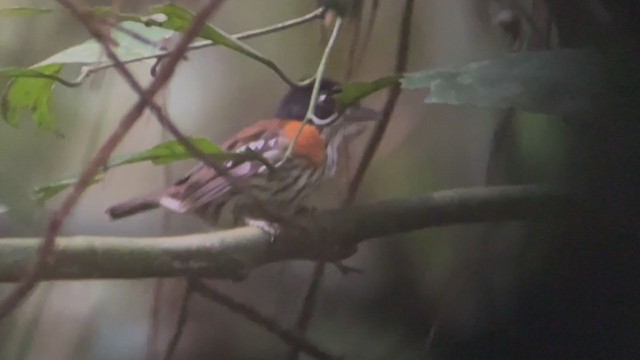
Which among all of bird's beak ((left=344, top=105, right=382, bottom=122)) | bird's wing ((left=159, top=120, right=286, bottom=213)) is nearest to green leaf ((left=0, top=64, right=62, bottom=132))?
bird's wing ((left=159, top=120, right=286, bottom=213))

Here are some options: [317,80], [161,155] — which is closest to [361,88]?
[317,80]

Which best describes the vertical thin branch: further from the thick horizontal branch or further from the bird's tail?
the bird's tail

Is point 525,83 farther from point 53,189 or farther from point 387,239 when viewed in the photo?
point 53,189

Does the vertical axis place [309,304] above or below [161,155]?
below

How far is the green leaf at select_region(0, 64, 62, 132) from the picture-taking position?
24.5 inches

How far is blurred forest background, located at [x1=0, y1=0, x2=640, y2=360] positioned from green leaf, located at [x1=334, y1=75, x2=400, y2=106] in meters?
0.04

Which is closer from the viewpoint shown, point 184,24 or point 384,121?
point 184,24

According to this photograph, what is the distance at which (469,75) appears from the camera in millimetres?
584

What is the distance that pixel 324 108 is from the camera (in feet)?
2.20

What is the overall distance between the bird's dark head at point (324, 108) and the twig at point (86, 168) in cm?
11

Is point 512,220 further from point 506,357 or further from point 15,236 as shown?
point 15,236

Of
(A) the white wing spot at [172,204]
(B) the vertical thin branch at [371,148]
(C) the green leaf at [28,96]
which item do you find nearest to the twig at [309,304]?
(B) the vertical thin branch at [371,148]

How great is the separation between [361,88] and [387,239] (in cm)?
12

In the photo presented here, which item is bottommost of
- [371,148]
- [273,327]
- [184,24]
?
[273,327]
